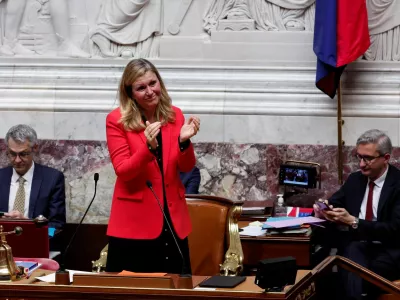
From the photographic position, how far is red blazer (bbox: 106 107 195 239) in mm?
5012

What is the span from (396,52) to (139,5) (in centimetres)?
206

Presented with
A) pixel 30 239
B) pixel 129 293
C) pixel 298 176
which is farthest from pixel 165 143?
pixel 298 176

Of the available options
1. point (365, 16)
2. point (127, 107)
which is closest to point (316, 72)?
point (365, 16)

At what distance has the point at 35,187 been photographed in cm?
704

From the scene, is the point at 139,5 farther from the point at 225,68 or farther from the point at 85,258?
the point at 85,258

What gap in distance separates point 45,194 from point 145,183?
7.23 feet

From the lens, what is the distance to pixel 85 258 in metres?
7.64

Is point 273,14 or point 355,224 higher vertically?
point 273,14

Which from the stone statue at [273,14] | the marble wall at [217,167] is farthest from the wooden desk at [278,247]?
the stone statue at [273,14]

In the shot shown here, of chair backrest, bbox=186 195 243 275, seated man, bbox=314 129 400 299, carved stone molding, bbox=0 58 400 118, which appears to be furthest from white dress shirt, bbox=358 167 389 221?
chair backrest, bbox=186 195 243 275

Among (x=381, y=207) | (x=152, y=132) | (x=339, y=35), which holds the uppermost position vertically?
(x=339, y=35)

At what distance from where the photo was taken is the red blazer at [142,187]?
16.4 feet

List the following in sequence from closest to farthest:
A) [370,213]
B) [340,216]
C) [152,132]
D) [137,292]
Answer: [137,292] → [152,132] → [340,216] → [370,213]

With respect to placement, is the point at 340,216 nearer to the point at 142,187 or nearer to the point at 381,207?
the point at 381,207
